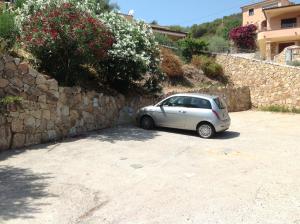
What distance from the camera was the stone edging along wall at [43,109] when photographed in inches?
432

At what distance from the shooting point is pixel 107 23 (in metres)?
14.5

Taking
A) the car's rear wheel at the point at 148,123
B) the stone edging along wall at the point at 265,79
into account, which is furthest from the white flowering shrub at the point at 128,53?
the stone edging along wall at the point at 265,79

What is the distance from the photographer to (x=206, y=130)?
1401 centimetres

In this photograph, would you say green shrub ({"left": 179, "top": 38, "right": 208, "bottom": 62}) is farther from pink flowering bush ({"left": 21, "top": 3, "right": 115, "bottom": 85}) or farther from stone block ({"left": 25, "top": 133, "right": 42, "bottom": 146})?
stone block ({"left": 25, "top": 133, "right": 42, "bottom": 146})

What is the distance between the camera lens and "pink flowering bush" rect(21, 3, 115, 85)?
1215cm

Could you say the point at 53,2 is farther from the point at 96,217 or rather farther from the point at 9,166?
the point at 96,217

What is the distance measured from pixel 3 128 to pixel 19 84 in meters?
1.49

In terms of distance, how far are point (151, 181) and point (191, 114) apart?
6209mm

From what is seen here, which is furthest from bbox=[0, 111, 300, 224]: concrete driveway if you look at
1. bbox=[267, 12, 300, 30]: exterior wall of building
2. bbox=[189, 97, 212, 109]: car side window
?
bbox=[267, 12, 300, 30]: exterior wall of building

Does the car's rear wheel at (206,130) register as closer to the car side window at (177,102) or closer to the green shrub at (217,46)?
the car side window at (177,102)

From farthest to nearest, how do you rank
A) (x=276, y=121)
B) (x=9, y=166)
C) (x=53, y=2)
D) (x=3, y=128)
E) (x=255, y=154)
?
(x=276, y=121)
(x=53, y=2)
(x=255, y=154)
(x=3, y=128)
(x=9, y=166)

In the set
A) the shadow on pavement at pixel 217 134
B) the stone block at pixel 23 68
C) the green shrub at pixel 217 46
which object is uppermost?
the green shrub at pixel 217 46

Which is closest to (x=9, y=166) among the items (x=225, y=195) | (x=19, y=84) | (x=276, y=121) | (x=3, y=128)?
(x=3, y=128)

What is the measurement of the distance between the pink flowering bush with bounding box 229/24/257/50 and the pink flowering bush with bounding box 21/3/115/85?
32.5 m
